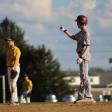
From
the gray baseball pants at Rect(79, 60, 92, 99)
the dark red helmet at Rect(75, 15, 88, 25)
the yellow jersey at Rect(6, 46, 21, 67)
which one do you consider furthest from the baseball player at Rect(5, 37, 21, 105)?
the dark red helmet at Rect(75, 15, 88, 25)

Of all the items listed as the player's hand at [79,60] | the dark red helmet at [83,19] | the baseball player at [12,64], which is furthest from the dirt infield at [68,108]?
the dark red helmet at [83,19]

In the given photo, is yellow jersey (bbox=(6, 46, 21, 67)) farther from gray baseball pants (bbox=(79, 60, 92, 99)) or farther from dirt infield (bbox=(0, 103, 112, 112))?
gray baseball pants (bbox=(79, 60, 92, 99))

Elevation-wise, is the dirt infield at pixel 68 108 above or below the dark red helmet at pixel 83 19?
below

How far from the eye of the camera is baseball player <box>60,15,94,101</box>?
61.8 feet

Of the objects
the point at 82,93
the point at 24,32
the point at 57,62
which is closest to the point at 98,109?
the point at 82,93

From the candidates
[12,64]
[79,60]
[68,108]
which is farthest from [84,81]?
[12,64]

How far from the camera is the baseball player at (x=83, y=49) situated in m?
18.8

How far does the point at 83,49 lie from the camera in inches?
747

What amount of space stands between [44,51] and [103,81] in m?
84.8

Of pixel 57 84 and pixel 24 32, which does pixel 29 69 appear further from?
pixel 24 32

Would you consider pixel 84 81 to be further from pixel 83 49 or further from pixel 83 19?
pixel 83 19

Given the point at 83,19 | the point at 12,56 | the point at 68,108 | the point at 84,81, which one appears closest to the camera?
the point at 68,108

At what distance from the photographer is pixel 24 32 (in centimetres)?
10906

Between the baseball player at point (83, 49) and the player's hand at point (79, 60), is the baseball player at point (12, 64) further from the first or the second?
the player's hand at point (79, 60)
